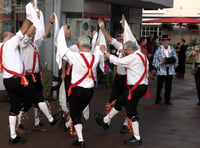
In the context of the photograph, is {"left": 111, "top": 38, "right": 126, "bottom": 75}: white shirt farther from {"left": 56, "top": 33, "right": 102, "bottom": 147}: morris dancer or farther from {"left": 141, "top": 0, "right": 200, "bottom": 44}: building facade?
{"left": 141, "top": 0, "right": 200, "bottom": 44}: building facade

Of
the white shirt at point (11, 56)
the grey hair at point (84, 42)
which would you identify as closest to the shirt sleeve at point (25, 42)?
the white shirt at point (11, 56)

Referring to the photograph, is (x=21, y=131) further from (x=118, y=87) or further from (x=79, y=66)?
(x=118, y=87)

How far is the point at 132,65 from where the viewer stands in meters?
6.92

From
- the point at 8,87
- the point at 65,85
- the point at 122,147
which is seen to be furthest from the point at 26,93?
the point at 122,147

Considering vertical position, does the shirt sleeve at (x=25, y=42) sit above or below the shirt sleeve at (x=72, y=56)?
above

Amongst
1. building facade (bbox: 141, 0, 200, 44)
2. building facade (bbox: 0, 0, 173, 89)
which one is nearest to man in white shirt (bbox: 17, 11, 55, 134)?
building facade (bbox: 0, 0, 173, 89)

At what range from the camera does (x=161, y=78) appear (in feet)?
37.4

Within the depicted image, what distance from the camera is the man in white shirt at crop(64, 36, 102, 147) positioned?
21.4 ft

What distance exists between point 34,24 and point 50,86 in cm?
399

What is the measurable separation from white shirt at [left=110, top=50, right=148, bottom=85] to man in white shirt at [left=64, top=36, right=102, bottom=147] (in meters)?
0.36

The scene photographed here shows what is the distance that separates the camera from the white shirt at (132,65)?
6855 mm

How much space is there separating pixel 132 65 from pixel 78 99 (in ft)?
3.53

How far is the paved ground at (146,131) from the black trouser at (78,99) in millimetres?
556

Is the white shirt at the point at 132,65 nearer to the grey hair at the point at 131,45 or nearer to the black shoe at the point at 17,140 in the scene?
the grey hair at the point at 131,45
